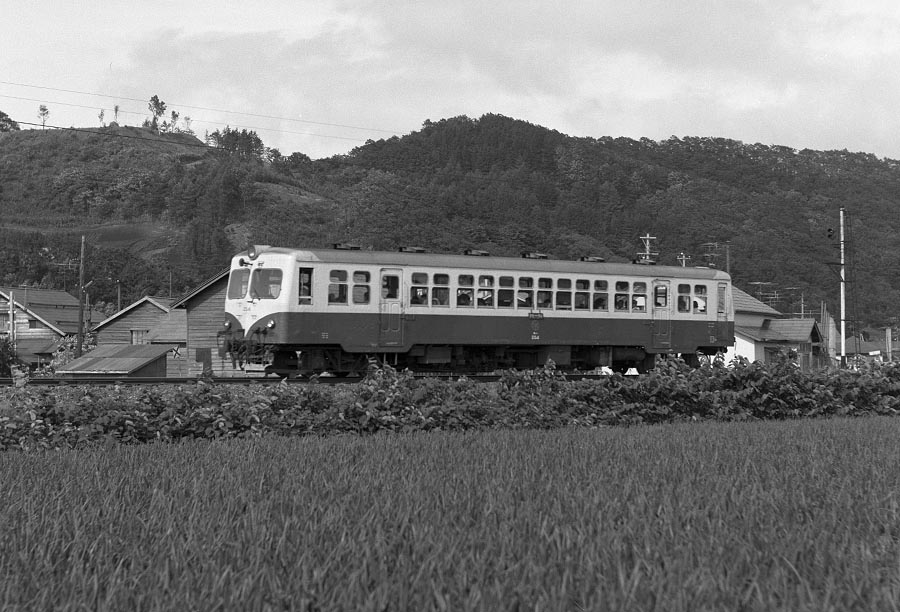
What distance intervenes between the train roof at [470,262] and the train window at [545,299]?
52 cm

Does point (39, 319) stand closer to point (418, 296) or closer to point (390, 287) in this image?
point (390, 287)

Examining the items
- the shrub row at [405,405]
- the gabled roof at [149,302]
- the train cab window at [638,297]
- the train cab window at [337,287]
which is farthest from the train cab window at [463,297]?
the gabled roof at [149,302]

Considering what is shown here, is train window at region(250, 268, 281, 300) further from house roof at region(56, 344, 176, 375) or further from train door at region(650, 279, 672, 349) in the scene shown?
house roof at region(56, 344, 176, 375)

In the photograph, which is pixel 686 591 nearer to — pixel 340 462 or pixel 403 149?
pixel 340 462

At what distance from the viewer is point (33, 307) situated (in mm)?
69625

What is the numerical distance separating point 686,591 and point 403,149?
107689 millimetres

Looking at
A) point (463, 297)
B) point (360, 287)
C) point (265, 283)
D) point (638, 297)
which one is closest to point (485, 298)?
point (463, 297)

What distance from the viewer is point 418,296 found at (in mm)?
20812

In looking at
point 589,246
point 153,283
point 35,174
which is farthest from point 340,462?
point 35,174

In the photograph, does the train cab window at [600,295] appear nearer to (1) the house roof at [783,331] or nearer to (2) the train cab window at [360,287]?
(2) the train cab window at [360,287]

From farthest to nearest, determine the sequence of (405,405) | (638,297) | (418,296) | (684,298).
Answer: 1. (684,298)
2. (638,297)
3. (418,296)
4. (405,405)

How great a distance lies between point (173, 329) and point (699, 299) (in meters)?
30.3

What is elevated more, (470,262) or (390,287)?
(470,262)

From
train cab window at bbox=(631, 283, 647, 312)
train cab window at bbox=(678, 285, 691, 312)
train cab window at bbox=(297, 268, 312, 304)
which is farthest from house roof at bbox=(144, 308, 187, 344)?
train cab window at bbox=(678, 285, 691, 312)
